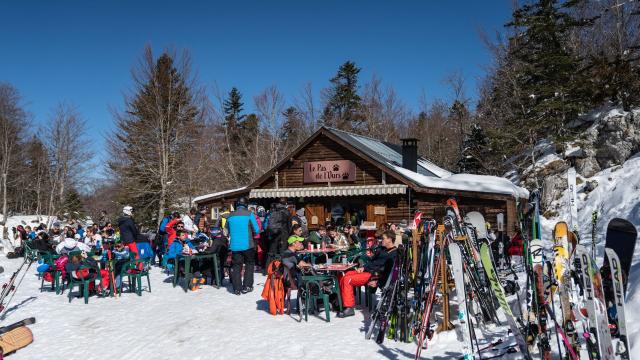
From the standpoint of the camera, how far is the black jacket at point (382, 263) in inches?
288

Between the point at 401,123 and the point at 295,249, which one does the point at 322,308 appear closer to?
the point at 295,249

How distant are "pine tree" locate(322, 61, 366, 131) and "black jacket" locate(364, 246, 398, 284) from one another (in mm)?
32981

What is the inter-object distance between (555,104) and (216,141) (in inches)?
1029

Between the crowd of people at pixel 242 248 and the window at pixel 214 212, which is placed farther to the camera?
the window at pixel 214 212

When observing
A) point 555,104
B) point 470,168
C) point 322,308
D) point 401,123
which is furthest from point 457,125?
point 322,308

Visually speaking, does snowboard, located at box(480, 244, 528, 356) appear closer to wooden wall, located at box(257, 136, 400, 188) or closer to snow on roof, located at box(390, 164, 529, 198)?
snow on roof, located at box(390, 164, 529, 198)

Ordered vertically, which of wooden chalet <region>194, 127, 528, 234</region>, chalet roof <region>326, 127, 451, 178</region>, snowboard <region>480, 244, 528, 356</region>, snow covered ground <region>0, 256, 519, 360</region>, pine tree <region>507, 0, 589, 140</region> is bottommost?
snow covered ground <region>0, 256, 519, 360</region>

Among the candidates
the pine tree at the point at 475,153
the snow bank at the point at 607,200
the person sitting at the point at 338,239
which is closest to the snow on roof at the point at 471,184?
the snow bank at the point at 607,200

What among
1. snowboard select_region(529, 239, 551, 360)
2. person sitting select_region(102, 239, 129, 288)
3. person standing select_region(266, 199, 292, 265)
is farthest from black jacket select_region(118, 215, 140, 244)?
snowboard select_region(529, 239, 551, 360)

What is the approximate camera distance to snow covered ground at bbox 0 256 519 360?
6004 mm

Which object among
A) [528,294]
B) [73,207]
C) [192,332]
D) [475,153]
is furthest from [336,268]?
[73,207]

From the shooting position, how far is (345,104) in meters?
42.0

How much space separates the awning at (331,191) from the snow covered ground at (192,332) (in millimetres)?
9121

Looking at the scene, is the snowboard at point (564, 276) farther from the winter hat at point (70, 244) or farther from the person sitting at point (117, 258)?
the winter hat at point (70, 244)
